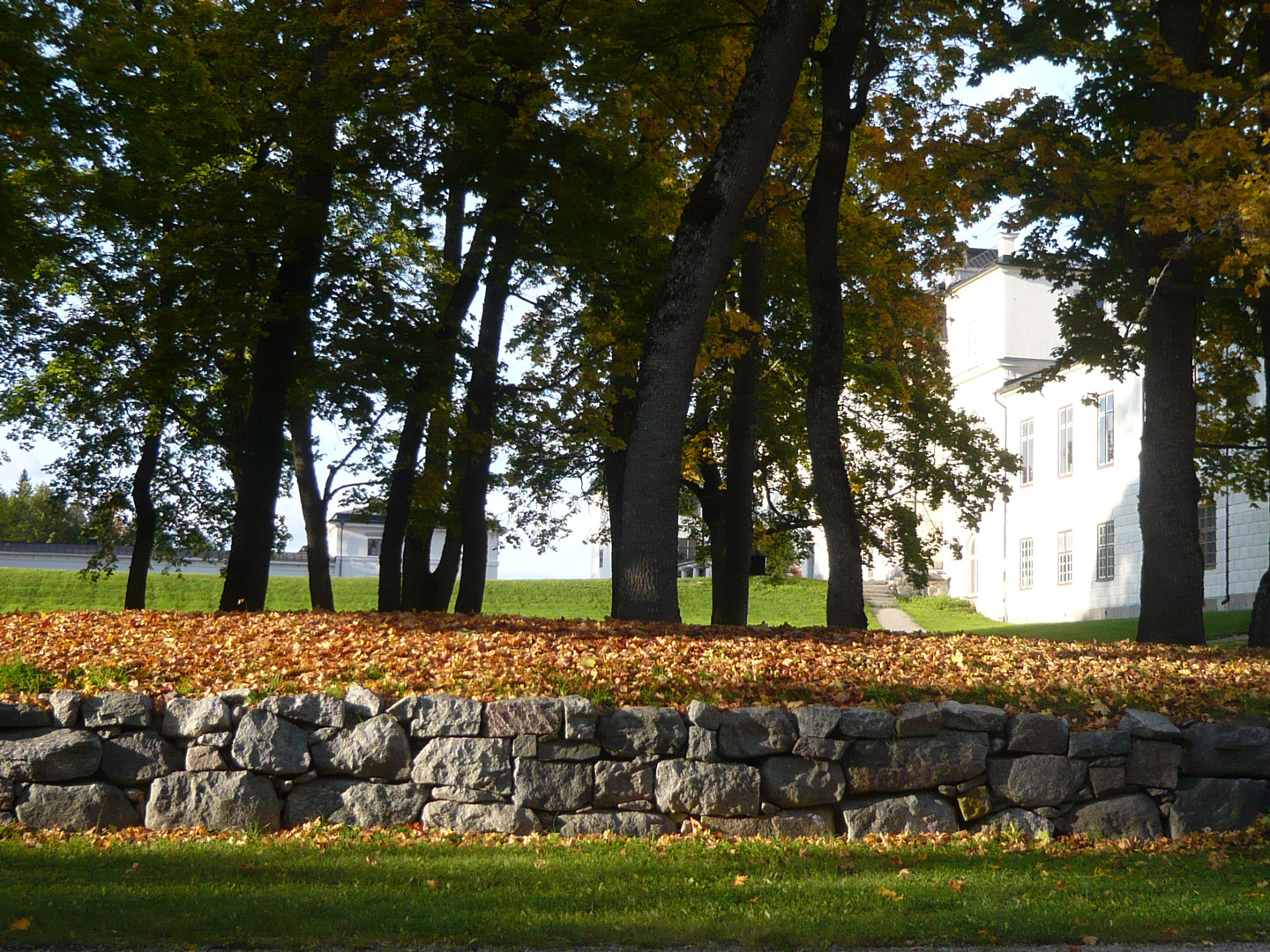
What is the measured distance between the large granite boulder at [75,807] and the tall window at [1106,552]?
32.0 metres

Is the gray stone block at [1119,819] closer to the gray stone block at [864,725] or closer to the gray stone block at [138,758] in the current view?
the gray stone block at [864,725]

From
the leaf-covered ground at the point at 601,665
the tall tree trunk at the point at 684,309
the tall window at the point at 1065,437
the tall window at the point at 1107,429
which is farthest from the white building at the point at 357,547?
the leaf-covered ground at the point at 601,665

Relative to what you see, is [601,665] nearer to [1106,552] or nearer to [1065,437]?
[1106,552]

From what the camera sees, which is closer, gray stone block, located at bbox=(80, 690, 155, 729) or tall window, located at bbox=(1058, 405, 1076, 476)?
gray stone block, located at bbox=(80, 690, 155, 729)

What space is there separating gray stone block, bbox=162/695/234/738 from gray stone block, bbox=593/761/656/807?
2.52 meters

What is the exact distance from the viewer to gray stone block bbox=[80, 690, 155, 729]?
26.2ft

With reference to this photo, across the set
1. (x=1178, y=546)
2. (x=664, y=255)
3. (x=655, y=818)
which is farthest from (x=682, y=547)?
(x=655, y=818)

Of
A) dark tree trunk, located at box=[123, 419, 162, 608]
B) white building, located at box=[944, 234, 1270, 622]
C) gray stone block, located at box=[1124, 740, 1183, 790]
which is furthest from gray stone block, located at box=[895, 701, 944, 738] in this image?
white building, located at box=[944, 234, 1270, 622]

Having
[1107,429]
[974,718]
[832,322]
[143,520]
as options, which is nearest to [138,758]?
[974,718]

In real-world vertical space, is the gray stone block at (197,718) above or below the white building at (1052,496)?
below

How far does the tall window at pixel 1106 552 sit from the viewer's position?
34.9 meters

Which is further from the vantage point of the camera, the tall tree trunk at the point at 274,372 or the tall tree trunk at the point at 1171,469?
the tall tree trunk at the point at 274,372

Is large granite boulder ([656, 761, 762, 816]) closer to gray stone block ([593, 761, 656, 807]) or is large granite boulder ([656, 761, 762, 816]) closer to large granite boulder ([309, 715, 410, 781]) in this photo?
gray stone block ([593, 761, 656, 807])

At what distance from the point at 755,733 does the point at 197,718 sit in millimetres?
3770
